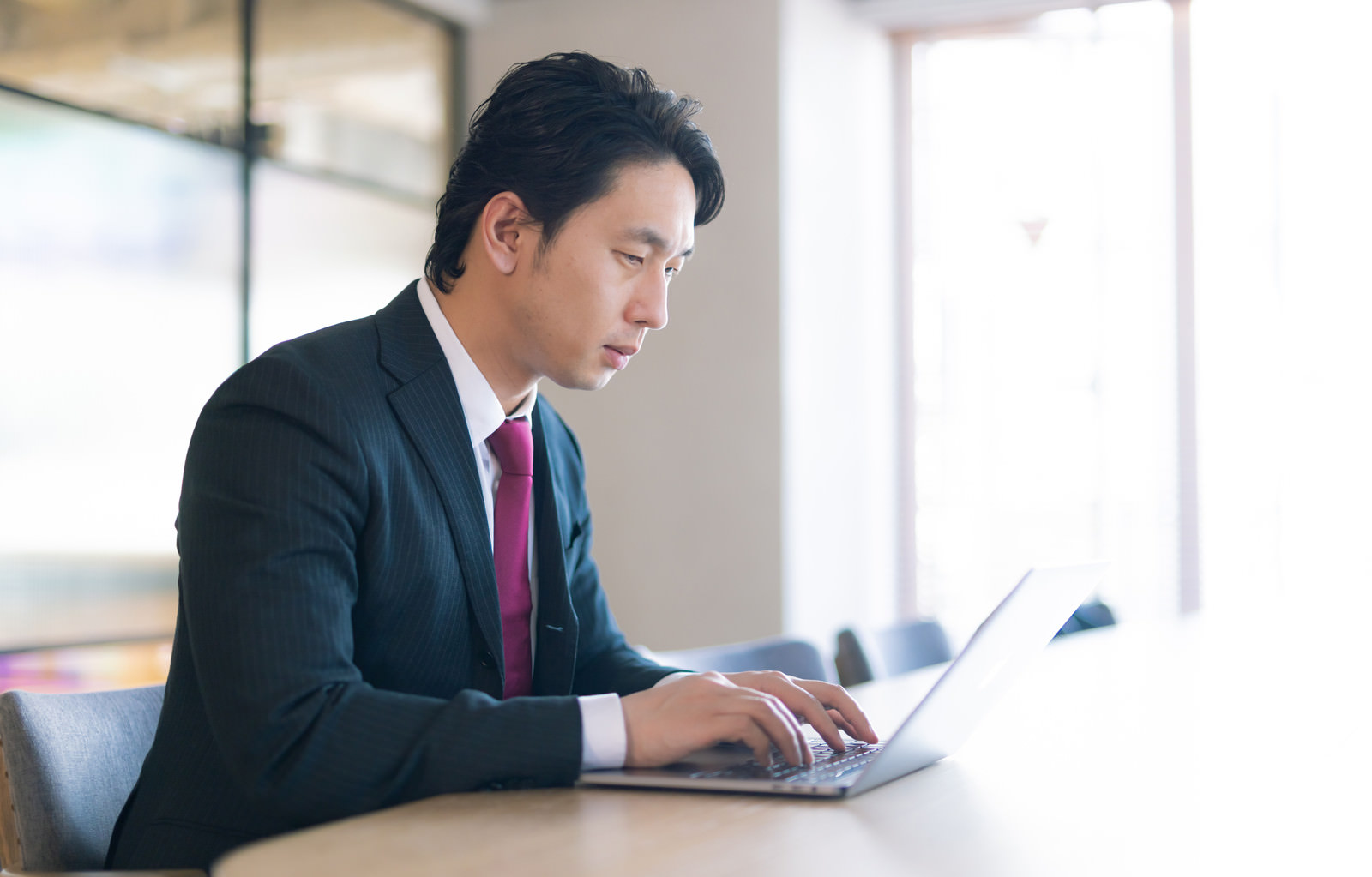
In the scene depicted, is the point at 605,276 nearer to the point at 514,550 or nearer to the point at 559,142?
the point at 559,142

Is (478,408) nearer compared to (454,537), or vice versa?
(454,537)

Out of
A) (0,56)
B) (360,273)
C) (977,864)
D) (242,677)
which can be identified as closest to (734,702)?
(977,864)

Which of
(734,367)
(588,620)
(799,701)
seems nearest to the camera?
(799,701)

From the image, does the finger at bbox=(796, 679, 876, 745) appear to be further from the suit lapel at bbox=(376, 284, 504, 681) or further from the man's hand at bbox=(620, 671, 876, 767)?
the suit lapel at bbox=(376, 284, 504, 681)

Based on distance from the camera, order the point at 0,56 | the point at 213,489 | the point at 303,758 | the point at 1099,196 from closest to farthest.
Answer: the point at 303,758 → the point at 213,489 → the point at 0,56 → the point at 1099,196

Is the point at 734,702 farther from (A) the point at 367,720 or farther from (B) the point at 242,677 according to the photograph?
(B) the point at 242,677

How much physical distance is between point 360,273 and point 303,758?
3.56 meters

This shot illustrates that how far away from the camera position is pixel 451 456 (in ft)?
4.60

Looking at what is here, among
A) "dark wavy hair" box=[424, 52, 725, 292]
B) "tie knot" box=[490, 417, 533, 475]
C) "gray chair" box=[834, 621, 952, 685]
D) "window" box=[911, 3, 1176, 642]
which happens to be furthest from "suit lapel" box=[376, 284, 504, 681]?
"window" box=[911, 3, 1176, 642]

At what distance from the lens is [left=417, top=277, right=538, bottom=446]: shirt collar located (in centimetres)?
152

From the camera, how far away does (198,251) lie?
3.79m

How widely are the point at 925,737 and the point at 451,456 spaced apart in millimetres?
602

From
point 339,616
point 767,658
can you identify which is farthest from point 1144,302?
point 339,616

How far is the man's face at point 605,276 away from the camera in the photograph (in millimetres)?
1551
